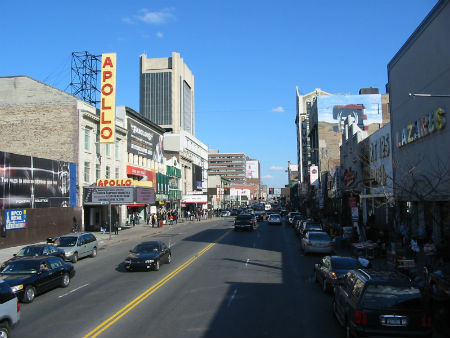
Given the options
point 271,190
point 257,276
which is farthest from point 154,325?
point 271,190

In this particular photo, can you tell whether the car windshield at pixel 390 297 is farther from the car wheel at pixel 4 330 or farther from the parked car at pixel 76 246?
the parked car at pixel 76 246

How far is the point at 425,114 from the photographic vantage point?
22953 millimetres

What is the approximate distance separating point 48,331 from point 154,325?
2550 mm

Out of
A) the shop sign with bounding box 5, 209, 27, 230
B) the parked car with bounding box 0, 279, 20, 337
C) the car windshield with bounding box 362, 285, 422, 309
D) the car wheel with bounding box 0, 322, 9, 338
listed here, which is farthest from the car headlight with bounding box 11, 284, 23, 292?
the shop sign with bounding box 5, 209, 27, 230

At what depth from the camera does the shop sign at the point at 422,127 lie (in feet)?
67.5

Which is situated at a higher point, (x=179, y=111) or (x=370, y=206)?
(x=179, y=111)

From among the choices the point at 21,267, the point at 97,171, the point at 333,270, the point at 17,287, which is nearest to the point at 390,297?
the point at 333,270

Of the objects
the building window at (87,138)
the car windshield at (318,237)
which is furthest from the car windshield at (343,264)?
the building window at (87,138)

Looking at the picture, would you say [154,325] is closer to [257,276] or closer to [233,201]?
[257,276]

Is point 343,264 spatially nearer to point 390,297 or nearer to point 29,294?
→ point 390,297

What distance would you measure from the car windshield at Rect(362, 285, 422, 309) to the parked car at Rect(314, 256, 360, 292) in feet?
15.2

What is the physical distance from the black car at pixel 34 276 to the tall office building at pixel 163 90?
146m

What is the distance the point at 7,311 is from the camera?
9492 mm

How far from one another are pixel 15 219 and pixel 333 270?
86.3 ft
